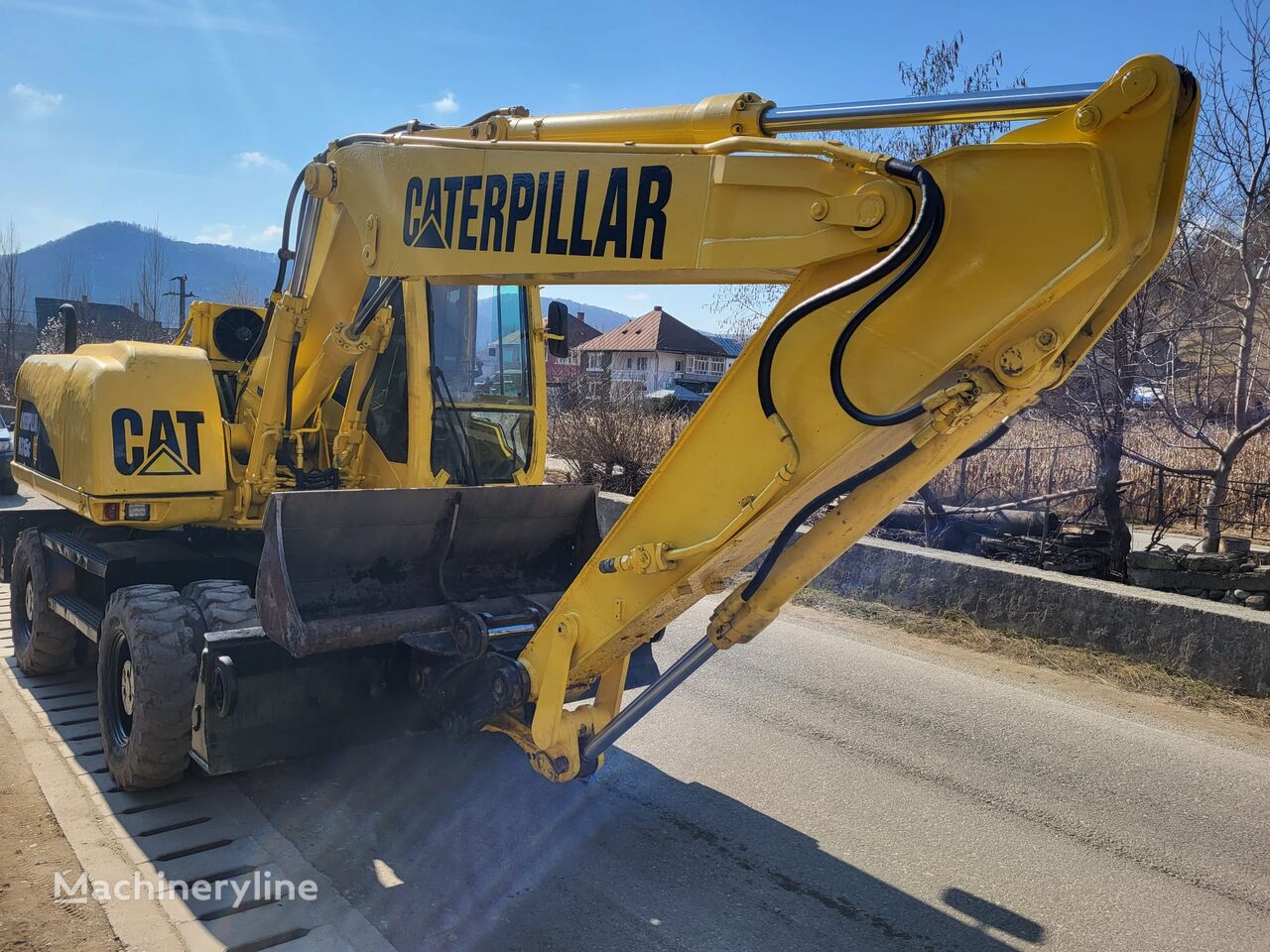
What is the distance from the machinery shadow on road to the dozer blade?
941mm

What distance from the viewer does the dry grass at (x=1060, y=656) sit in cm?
630

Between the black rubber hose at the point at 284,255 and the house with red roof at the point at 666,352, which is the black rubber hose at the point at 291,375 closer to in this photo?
the black rubber hose at the point at 284,255

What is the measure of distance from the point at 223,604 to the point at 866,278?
3.42 metres

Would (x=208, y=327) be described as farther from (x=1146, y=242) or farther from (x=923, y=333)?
(x=1146, y=242)

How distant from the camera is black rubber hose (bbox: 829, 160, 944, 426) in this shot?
2.64 meters

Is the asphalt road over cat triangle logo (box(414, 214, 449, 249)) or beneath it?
beneath

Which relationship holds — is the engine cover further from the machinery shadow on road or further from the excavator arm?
the excavator arm

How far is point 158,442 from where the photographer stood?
520cm

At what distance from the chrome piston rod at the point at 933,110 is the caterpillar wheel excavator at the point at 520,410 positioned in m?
0.01

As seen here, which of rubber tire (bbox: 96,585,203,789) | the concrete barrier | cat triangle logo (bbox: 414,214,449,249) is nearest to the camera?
cat triangle logo (bbox: 414,214,449,249)

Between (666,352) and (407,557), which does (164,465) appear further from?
(666,352)

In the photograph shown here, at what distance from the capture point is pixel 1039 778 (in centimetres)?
506

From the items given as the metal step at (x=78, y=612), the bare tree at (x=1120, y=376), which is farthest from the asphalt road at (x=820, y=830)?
the bare tree at (x=1120, y=376)

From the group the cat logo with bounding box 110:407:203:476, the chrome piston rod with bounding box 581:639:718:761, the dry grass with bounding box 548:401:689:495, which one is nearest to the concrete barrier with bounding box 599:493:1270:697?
the chrome piston rod with bounding box 581:639:718:761
